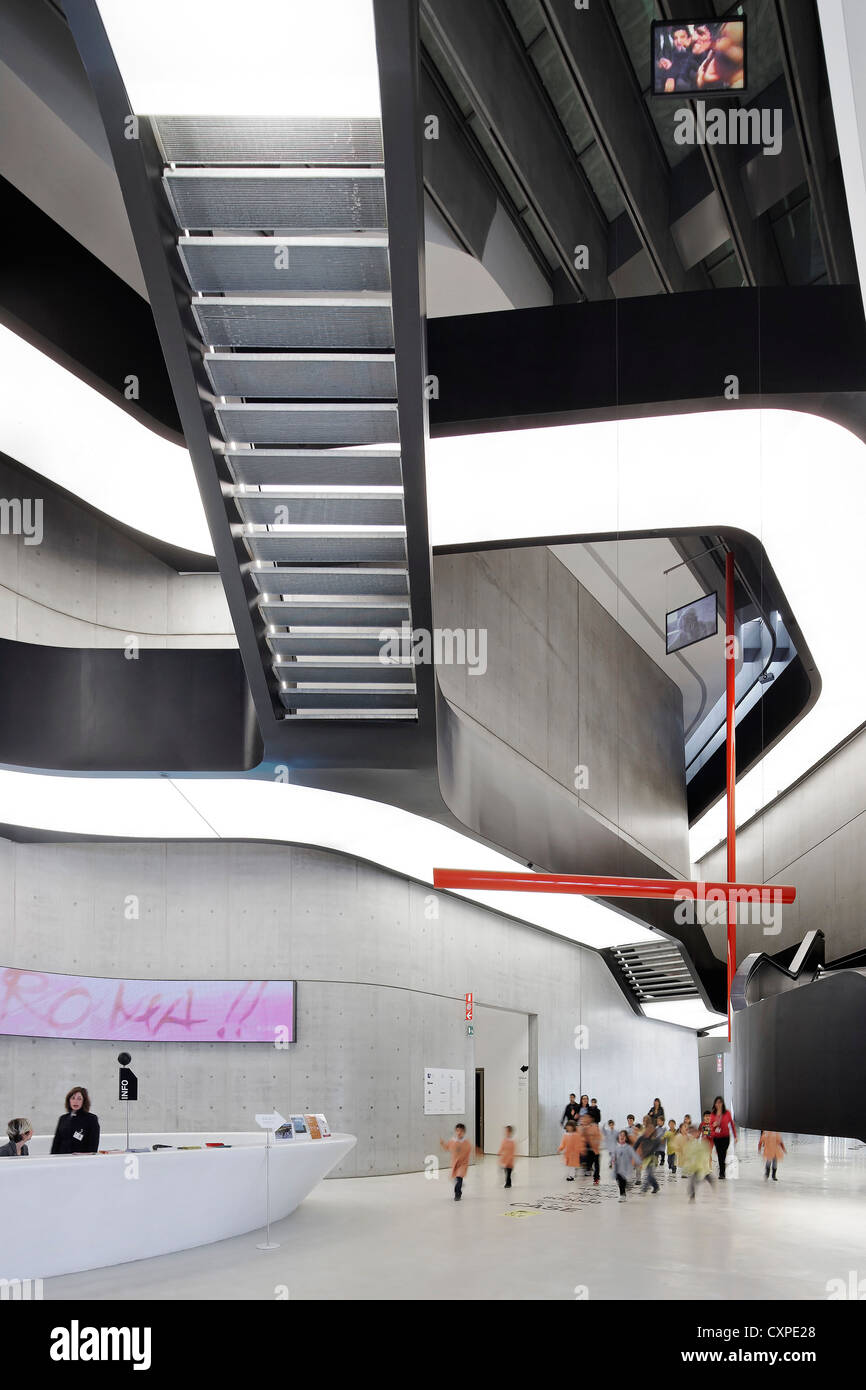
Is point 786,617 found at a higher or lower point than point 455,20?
lower

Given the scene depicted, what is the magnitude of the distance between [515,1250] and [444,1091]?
922 centimetres

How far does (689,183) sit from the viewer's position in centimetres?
1343

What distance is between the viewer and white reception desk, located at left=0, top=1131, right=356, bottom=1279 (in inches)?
326

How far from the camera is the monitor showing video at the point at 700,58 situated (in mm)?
7777

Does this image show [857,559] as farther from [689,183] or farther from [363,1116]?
[363,1116]

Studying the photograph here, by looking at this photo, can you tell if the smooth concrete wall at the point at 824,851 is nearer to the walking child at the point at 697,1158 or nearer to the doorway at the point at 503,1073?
the walking child at the point at 697,1158

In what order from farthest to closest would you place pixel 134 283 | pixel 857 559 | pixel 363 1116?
1. pixel 363 1116
2. pixel 134 283
3. pixel 857 559

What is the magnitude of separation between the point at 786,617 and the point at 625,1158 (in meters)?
8.71

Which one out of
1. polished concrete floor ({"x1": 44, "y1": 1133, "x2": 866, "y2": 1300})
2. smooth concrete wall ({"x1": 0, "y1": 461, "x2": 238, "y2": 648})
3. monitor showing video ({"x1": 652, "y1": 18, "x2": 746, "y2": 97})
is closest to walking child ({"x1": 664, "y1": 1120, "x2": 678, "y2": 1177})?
polished concrete floor ({"x1": 44, "y1": 1133, "x2": 866, "y2": 1300})

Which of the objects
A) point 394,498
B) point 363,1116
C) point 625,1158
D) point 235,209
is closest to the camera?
point 235,209

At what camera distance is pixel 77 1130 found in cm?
922

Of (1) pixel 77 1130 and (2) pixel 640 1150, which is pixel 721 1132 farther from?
(1) pixel 77 1130

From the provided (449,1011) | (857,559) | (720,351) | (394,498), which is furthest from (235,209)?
(449,1011)

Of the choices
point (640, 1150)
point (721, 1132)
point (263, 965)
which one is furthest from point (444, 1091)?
point (721, 1132)
